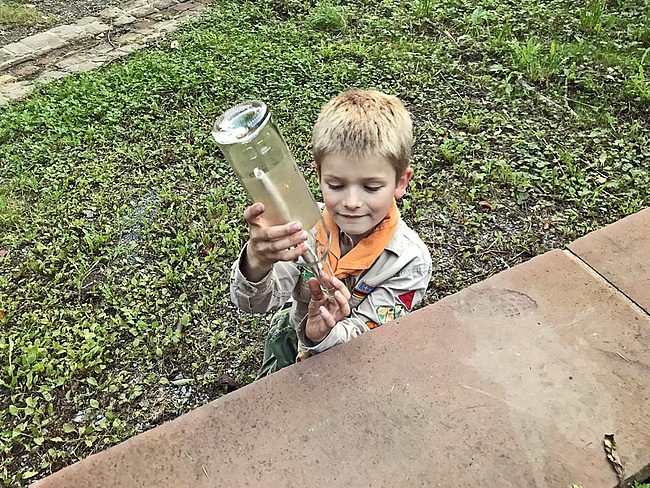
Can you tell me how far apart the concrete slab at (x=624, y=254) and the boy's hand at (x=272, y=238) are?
3.72 ft

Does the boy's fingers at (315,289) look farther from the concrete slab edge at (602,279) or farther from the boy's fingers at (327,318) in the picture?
the concrete slab edge at (602,279)

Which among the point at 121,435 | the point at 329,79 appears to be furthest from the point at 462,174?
the point at 121,435

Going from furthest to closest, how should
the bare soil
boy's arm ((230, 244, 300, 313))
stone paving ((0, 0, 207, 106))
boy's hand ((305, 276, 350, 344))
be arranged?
the bare soil < stone paving ((0, 0, 207, 106)) < boy's arm ((230, 244, 300, 313)) < boy's hand ((305, 276, 350, 344))

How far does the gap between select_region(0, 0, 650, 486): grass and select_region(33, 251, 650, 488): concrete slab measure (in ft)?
2.74

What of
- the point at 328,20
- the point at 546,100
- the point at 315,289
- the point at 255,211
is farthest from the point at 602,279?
the point at 328,20

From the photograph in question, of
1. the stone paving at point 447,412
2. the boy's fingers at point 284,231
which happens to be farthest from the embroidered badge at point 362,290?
the boy's fingers at point 284,231

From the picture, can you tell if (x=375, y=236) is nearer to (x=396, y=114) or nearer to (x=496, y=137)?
(x=396, y=114)

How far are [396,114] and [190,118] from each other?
2.55m

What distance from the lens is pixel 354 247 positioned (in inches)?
74.3

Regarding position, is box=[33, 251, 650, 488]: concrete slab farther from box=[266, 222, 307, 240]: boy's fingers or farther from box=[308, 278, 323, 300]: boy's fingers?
box=[266, 222, 307, 240]: boy's fingers

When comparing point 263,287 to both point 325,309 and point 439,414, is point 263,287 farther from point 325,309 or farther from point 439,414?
point 439,414

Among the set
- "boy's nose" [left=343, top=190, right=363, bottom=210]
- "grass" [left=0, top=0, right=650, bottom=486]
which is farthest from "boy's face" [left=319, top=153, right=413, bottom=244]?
"grass" [left=0, top=0, right=650, bottom=486]

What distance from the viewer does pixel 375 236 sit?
6.11ft

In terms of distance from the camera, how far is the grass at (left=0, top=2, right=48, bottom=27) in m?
5.67
